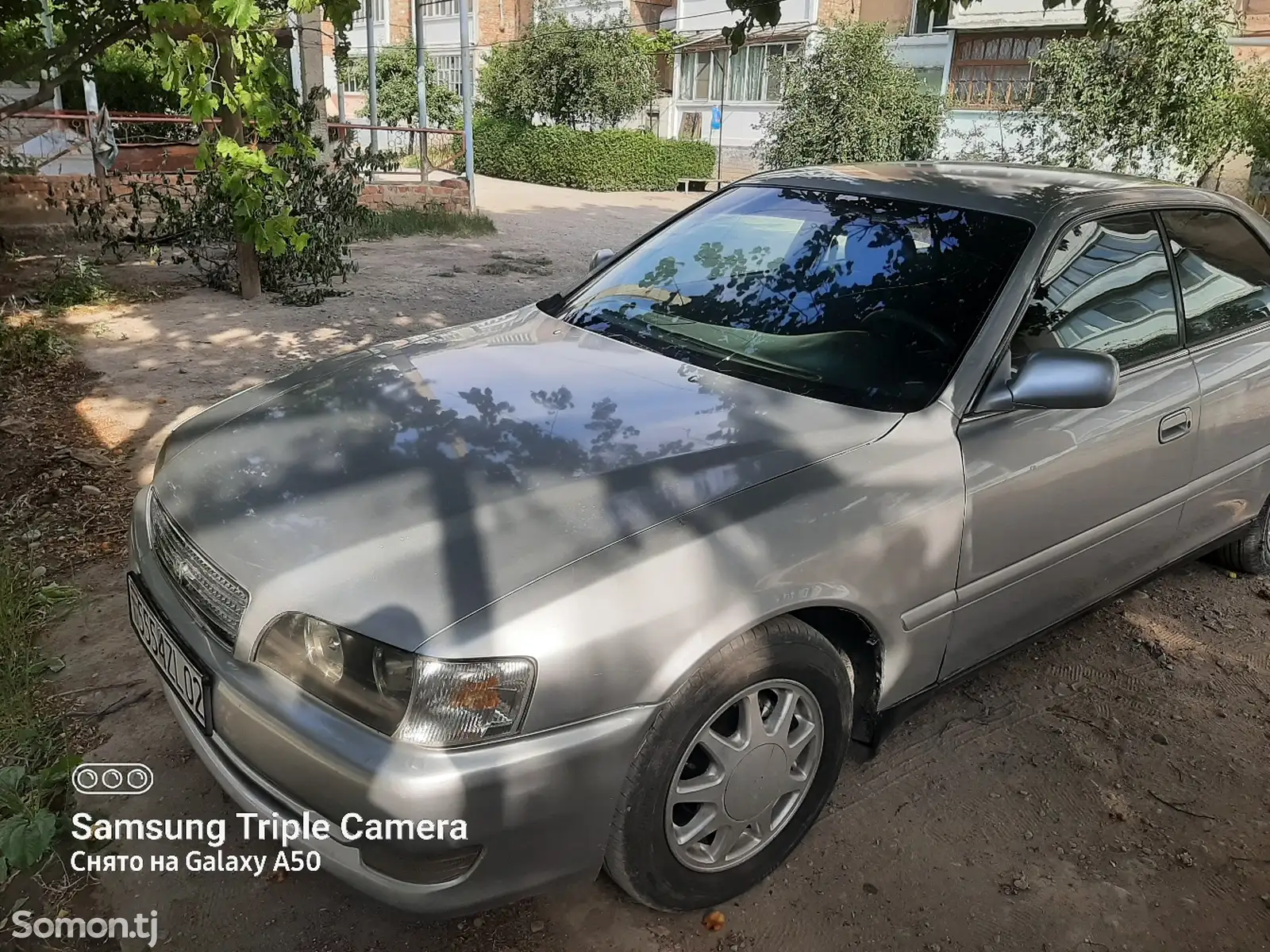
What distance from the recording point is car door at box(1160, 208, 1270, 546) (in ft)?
10.6

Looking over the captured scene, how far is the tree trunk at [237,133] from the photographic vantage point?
622cm

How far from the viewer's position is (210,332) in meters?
7.22

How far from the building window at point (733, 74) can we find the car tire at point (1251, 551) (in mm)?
25337

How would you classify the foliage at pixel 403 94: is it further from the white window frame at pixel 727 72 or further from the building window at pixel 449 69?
the white window frame at pixel 727 72

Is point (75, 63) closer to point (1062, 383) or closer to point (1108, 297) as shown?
point (1108, 297)

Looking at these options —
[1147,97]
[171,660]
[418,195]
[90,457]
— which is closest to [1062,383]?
[171,660]

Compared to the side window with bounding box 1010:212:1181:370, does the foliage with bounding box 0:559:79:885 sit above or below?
below

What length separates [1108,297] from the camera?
3.04 meters

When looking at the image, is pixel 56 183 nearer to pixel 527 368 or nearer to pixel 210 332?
pixel 210 332

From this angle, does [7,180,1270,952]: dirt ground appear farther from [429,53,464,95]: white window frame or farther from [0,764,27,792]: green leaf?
[429,53,464,95]: white window frame

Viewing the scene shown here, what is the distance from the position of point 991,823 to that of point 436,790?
165 cm

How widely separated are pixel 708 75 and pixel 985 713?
31007 millimetres

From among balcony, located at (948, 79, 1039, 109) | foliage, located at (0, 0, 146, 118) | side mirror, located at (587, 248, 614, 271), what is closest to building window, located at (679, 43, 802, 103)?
balcony, located at (948, 79, 1039, 109)

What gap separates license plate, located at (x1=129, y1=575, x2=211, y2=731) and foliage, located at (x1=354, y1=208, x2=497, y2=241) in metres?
10.8
